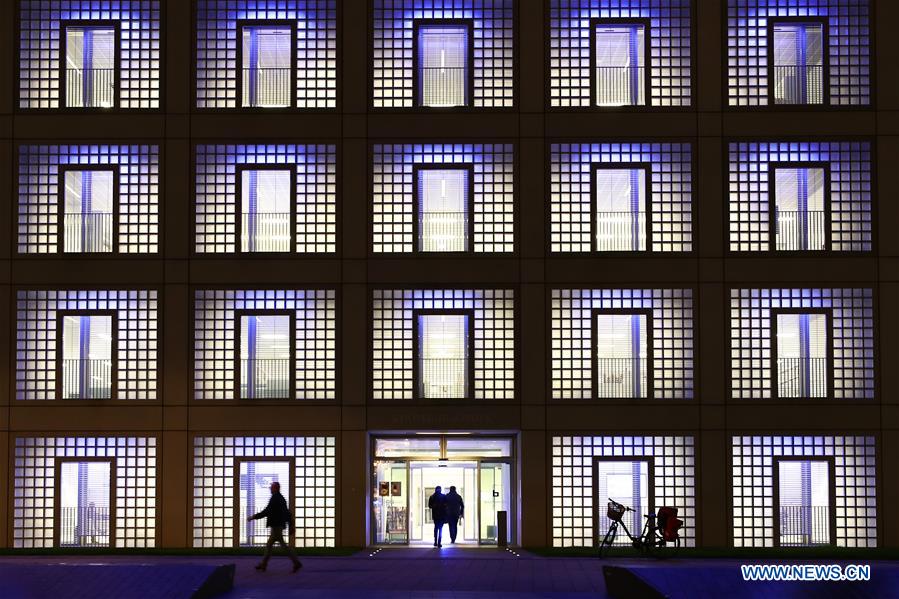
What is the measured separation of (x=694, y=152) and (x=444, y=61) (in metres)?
7.03

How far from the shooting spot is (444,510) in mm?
32219

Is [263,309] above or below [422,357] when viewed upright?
above

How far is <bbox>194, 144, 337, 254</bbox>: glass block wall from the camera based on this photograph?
32844 millimetres

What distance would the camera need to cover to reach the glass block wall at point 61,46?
109 ft

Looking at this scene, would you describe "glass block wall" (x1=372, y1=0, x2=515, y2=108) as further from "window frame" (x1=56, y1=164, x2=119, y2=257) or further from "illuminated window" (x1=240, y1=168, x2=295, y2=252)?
"window frame" (x1=56, y1=164, x2=119, y2=257)

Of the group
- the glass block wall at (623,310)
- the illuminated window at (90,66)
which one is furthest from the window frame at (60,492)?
the glass block wall at (623,310)

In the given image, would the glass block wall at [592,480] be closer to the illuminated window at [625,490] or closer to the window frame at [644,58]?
the illuminated window at [625,490]

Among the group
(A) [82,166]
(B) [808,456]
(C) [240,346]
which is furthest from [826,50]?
(A) [82,166]

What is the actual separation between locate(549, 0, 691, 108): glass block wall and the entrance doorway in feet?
31.3

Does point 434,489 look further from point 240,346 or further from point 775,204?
point 775,204

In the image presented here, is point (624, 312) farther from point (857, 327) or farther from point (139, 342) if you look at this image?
point (139, 342)

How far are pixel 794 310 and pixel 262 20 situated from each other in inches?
628

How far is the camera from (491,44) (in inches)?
1308

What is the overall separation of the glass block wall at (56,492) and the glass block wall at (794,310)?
15.4 meters
